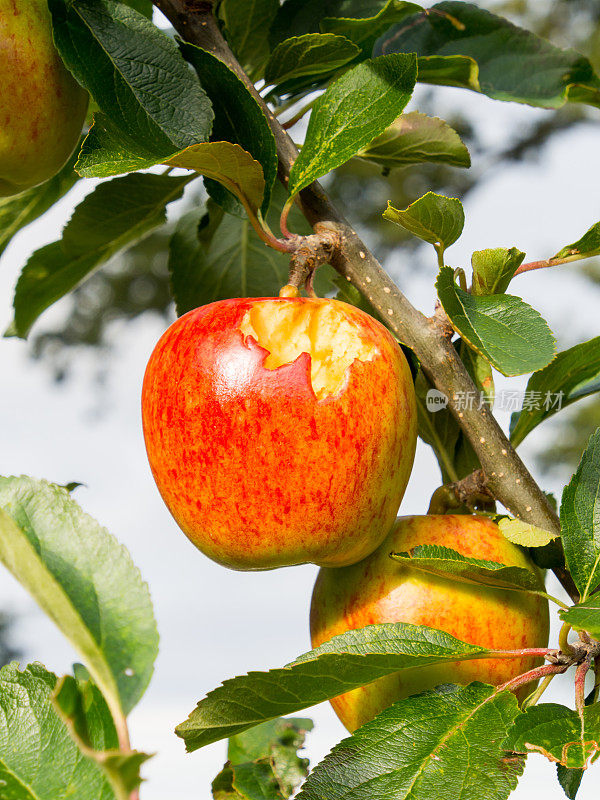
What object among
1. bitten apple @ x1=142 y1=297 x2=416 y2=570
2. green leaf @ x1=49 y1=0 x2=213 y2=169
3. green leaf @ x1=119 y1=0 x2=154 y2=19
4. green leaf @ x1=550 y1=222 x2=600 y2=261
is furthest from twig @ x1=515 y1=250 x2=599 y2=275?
green leaf @ x1=119 y1=0 x2=154 y2=19

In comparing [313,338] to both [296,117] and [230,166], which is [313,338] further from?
[296,117]

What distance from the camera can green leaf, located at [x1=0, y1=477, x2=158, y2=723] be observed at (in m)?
0.26

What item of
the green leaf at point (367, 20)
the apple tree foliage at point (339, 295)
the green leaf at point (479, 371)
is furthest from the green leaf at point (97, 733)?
the green leaf at point (367, 20)

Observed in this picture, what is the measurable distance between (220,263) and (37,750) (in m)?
0.41

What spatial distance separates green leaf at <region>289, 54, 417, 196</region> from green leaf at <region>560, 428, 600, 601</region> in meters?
0.22

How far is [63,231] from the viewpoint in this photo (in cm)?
59

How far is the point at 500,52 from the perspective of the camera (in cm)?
60

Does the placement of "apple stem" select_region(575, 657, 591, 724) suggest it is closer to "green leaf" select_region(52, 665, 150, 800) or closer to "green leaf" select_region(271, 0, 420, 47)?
"green leaf" select_region(52, 665, 150, 800)

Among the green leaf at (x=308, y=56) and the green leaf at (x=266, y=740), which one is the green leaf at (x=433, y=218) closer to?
the green leaf at (x=308, y=56)

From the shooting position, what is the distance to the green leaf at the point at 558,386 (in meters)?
0.55

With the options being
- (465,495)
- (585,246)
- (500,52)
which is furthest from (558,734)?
(500,52)

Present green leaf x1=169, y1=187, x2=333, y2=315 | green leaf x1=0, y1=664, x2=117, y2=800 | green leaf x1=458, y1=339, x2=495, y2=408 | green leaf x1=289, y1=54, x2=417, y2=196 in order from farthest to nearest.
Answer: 1. green leaf x1=169, y1=187, x2=333, y2=315
2. green leaf x1=458, y1=339, x2=495, y2=408
3. green leaf x1=289, y1=54, x2=417, y2=196
4. green leaf x1=0, y1=664, x2=117, y2=800

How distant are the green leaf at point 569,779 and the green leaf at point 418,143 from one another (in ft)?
1.27

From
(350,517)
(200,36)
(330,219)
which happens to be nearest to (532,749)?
(350,517)
